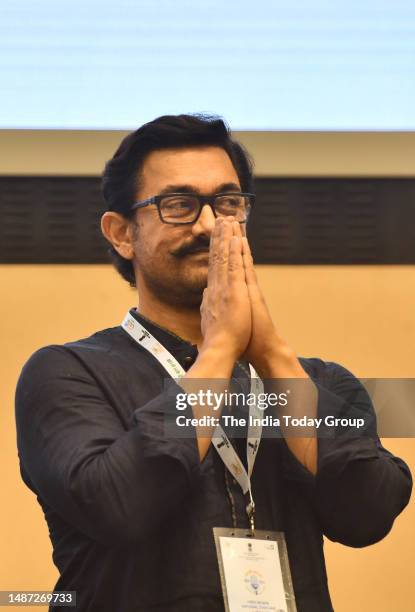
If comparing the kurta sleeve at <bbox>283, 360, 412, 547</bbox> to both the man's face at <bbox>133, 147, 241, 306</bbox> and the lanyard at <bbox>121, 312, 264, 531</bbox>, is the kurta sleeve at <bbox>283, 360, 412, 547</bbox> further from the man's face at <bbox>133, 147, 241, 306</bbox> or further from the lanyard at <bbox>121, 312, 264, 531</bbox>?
the man's face at <bbox>133, 147, 241, 306</bbox>

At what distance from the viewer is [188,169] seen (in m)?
1.92

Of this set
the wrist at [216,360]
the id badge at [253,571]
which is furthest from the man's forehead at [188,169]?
the id badge at [253,571]

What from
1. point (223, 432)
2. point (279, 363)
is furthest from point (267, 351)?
point (223, 432)

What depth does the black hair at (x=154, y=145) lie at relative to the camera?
1.98 m

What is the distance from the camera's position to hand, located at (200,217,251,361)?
1670 millimetres

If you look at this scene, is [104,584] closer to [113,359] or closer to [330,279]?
[113,359]

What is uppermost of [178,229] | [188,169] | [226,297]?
[188,169]

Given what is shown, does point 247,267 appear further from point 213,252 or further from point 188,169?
point 188,169

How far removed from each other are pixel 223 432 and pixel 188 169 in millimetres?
488

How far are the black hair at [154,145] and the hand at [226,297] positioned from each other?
0.24 meters

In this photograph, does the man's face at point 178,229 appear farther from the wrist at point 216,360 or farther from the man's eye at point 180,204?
the wrist at point 216,360

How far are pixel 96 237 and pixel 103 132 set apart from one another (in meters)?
0.34

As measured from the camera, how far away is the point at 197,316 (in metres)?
1.93

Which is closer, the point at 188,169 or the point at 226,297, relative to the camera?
the point at 226,297
